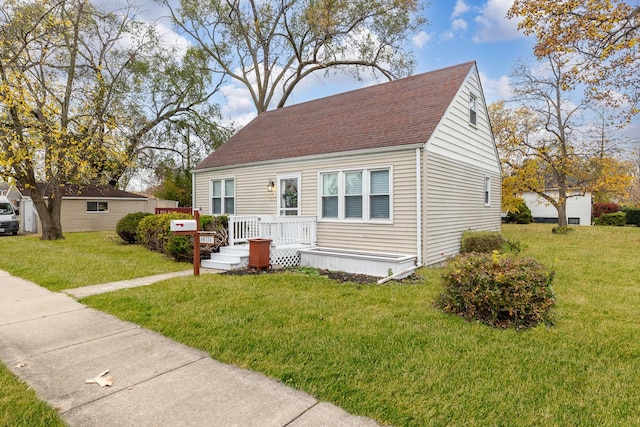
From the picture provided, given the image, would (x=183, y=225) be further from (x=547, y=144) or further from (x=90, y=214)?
(x=547, y=144)

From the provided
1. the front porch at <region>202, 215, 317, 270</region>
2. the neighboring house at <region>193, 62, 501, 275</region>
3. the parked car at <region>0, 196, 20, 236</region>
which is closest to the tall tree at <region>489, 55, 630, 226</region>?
the neighboring house at <region>193, 62, 501, 275</region>

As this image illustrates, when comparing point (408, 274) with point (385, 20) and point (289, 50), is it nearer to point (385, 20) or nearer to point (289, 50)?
point (385, 20)

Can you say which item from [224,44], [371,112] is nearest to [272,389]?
[371,112]

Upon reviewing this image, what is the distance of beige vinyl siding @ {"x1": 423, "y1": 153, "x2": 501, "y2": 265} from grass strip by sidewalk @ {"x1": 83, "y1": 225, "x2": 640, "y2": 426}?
3.00m

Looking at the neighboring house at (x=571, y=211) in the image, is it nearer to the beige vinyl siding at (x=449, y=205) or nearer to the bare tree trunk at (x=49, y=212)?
the beige vinyl siding at (x=449, y=205)

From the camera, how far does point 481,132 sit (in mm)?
12312

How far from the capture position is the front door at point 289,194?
11.2 m

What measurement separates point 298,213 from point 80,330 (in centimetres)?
730

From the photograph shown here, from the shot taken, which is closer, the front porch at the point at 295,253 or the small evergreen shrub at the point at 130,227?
the front porch at the point at 295,253

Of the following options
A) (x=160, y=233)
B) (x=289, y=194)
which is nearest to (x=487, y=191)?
(x=289, y=194)

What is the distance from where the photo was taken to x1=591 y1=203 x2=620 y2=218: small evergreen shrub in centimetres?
2873

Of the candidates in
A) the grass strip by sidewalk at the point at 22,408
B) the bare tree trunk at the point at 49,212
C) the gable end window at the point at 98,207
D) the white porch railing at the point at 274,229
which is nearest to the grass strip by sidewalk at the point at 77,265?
the white porch railing at the point at 274,229

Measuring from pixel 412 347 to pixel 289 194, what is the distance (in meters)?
8.30

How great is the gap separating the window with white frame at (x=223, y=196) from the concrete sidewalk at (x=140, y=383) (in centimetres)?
903
